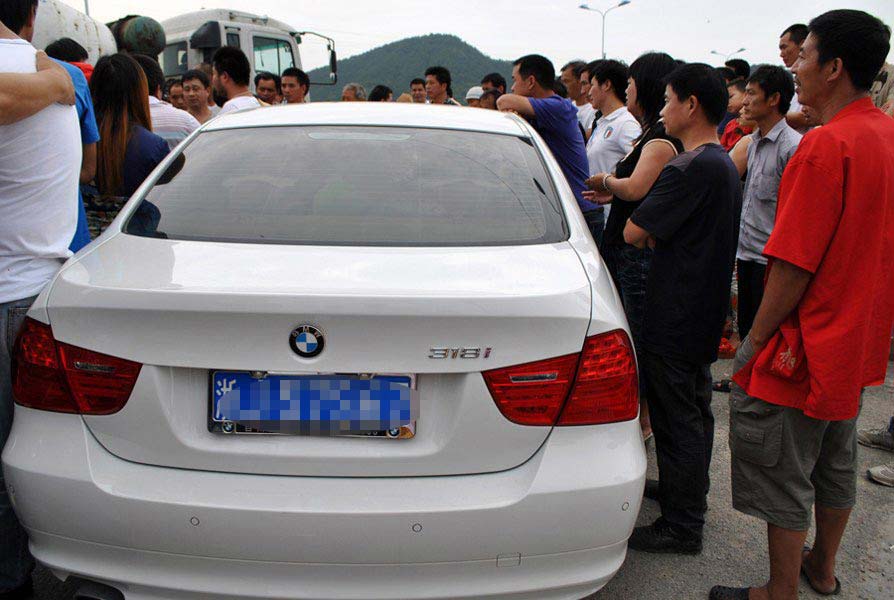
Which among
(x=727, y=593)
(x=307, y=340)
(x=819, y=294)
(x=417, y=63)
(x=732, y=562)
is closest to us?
(x=307, y=340)

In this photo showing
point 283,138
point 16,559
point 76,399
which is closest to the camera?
point 76,399

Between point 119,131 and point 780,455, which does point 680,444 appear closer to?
point 780,455

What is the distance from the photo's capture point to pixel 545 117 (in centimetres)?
470

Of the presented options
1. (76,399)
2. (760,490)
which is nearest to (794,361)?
(760,490)

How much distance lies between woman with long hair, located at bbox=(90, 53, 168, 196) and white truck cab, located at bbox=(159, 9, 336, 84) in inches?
388

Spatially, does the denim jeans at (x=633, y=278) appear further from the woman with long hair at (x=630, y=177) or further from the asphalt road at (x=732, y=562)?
the asphalt road at (x=732, y=562)

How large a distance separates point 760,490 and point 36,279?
2407 mm

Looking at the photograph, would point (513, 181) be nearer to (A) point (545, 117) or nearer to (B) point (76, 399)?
(B) point (76, 399)

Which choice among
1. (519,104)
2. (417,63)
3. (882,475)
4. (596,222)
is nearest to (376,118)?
(519,104)

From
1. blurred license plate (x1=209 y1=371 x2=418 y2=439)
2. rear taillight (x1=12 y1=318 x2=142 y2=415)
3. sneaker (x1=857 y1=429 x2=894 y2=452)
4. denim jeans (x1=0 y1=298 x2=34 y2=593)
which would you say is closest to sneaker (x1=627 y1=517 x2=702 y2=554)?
blurred license plate (x1=209 y1=371 x2=418 y2=439)

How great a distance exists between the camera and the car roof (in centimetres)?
266

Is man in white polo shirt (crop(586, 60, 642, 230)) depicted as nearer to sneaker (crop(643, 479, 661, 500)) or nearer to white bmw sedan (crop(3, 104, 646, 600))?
sneaker (crop(643, 479, 661, 500))

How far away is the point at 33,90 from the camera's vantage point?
2211 mm

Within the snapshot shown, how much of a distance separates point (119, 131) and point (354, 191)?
187 centimetres
